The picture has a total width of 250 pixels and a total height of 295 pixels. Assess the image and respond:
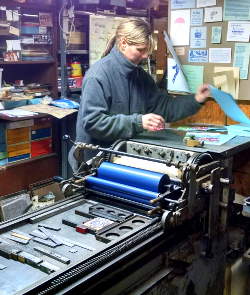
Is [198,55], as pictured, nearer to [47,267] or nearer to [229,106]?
[229,106]

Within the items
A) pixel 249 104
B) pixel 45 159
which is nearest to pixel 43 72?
pixel 45 159

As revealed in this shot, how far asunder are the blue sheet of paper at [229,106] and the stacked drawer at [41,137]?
6.19 ft

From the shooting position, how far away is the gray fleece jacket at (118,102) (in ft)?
6.04

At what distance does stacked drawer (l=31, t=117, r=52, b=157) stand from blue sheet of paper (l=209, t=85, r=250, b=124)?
6.19 ft

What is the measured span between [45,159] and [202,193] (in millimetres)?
2361

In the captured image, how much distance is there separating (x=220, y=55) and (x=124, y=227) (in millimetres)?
1135

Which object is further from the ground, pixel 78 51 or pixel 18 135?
pixel 78 51

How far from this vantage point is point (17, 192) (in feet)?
11.1

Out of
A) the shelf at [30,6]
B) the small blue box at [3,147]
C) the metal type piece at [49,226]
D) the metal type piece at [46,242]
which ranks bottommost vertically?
the small blue box at [3,147]

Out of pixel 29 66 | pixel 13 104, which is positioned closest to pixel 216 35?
pixel 13 104

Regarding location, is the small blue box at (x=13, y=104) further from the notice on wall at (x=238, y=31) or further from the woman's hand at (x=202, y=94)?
the notice on wall at (x=238, y=31)

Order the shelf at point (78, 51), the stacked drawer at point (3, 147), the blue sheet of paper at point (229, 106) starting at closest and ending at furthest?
the blue sheet of paper at point (229, 106), the stacked drawer at point (3, 147), the shelf at point (78, 51)

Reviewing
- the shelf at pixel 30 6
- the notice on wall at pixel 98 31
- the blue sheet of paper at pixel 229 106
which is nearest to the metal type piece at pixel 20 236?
the blue sheet of paper at pixel 229 106

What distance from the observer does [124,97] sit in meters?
2.06
